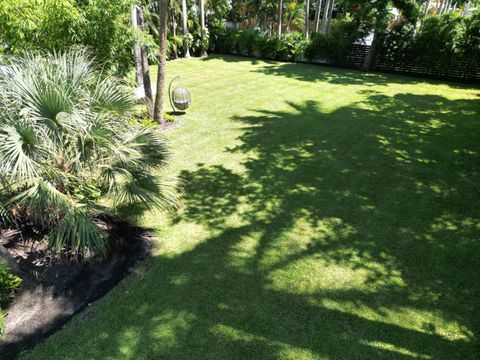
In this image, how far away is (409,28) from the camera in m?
16.7

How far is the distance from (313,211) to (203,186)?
7.23 feet

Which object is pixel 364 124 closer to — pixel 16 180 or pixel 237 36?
pixel 16 180

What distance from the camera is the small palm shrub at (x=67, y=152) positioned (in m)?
3.86

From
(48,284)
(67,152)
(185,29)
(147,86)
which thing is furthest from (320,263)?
(185,29)

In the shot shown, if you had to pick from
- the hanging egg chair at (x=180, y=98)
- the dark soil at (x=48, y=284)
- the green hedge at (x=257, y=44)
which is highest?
the green hedge at (x=257, y=44)

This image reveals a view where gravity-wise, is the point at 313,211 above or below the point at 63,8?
below

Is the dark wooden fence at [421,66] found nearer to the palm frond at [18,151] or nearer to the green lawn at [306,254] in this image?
the green lawn at [306,254]

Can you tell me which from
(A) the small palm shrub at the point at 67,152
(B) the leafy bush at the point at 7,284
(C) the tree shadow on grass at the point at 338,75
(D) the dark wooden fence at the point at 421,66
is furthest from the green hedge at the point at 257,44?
(B) the leafy bush at the point at 7,284

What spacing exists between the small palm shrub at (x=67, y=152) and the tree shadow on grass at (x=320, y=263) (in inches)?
41.7

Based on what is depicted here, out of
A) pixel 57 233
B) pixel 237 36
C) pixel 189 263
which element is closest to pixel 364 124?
pixel 189 263

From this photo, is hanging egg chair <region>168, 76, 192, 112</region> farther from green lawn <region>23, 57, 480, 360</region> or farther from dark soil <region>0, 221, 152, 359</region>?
dark soil <region>0, 221, 152, 359</region>

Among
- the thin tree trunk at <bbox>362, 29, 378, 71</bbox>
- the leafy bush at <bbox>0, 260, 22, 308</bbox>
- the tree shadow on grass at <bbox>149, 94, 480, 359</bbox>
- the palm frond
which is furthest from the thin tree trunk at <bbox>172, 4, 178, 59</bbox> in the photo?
the leafy bush at <bbox>0, 260, 22, 308</bbox>

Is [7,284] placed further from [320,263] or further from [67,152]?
[320,263]

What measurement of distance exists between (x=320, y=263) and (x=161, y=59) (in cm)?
686
